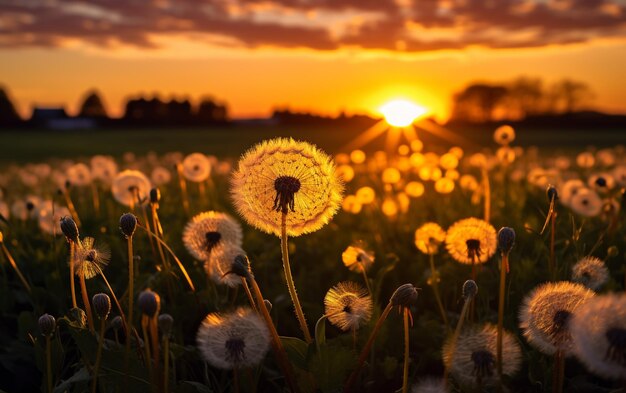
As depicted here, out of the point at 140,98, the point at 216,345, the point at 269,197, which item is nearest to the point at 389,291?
the point at 269,197

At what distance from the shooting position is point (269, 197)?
1.93 metres

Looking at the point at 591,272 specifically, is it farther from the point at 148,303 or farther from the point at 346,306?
the point at 148,303

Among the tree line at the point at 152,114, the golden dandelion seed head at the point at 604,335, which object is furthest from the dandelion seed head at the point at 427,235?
the tree line at the point at 152,114

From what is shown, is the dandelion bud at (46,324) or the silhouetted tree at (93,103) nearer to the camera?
the dandelion bud at (46,324)

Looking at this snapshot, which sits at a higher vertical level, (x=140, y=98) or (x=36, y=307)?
(x=140, y=98)

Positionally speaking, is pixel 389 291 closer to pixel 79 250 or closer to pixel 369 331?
pixel 369 331

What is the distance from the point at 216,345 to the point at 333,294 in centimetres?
44

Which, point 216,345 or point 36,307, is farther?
point 36,307

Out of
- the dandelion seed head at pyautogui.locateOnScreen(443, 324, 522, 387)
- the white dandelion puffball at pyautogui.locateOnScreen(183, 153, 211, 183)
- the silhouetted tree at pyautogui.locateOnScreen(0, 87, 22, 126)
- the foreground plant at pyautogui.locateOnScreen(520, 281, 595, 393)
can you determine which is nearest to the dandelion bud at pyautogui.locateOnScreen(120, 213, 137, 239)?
the dandelion seed head at pyautogui.locateOnScreen(443, 324, 522, 387)

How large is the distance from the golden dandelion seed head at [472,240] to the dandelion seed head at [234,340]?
40.6 inches

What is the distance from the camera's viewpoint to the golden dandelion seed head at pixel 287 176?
6.33 ft

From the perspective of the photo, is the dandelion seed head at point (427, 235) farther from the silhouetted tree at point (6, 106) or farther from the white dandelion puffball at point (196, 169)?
the silhouetted tree at point (6, 106)

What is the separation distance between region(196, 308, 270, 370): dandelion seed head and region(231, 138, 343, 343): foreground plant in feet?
1.03

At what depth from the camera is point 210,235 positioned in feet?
7.90
